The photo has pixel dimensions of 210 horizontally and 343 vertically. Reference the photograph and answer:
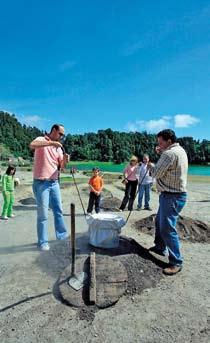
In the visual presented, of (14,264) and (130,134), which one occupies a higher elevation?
(130,134)

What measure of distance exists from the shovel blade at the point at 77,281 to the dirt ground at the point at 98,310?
9.4 inches

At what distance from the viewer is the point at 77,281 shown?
446 centimetres

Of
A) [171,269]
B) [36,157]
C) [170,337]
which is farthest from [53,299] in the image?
[36,157]

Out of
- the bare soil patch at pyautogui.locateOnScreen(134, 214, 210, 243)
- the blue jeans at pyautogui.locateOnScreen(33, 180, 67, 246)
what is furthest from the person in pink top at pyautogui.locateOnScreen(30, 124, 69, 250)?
the bare soil patch at pyautogui.locateOnScreen(134, 214, 210, 243)

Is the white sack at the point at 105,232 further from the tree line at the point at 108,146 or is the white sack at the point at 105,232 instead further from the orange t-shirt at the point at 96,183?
the tree line at the point at 108,146

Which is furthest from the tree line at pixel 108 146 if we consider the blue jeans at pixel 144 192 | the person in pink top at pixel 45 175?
the person in pink top at pixel 45 175

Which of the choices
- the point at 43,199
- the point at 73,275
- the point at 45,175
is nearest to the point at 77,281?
the point at 73,275

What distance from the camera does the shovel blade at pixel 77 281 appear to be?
4.37m

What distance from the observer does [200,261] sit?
19.1 ft

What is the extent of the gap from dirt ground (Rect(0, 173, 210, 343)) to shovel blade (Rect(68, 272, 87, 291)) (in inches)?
9.4

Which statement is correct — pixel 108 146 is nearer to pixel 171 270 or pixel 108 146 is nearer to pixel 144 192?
pixel 144 192

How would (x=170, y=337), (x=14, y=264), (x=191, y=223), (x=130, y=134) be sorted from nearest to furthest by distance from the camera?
(x=170, y=337), (x=14, y=264), (x=191, y=223), (x=130, y=134)

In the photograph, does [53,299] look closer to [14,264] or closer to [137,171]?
[14,264]

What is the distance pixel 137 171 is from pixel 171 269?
20.5 ft
